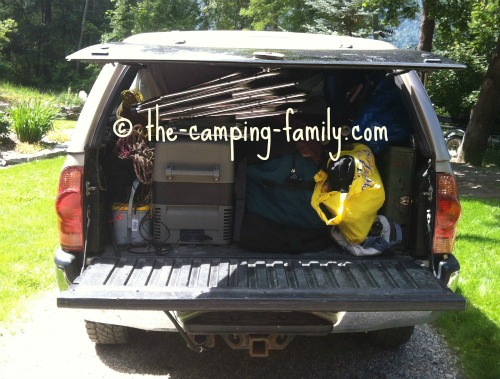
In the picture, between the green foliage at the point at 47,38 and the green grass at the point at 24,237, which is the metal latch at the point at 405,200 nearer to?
the green grass at the point at 24,237

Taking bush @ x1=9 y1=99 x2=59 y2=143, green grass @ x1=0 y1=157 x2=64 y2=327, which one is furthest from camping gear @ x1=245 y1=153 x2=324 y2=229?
bush @ x1=9 y1=99 x2=59 y2=143

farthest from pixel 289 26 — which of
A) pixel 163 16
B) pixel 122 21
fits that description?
pixel 122 21

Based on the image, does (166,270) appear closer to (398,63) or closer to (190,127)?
(190,127)

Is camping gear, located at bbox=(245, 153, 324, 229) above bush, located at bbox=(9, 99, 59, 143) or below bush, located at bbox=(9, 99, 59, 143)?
above

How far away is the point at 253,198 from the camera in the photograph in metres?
3.62

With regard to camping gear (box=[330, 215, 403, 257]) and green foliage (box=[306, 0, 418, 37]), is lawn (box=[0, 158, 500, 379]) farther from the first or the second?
green foliage (box=[306, 0, 418, 37])

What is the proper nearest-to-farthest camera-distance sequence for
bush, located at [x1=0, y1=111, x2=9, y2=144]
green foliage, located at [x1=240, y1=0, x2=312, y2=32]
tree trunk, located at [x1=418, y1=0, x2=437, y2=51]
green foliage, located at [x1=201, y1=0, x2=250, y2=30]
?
bush, located at [x1=0, y1=111, x2=9, y2=144] → tree trunk, located at [x1=418, y1=0, x2=437, y2=51] → green foliage, located at [x1=240, y1=0, x2=312, y2=32] → green foliage, located at [x1=201, y1=0, x2=250, y2=30]

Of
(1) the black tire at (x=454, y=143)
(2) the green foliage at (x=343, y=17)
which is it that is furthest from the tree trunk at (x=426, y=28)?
(1) the black tire at (x=454, y=143)

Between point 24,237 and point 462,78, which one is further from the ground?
point 462,78

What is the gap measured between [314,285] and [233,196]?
97 centimetres

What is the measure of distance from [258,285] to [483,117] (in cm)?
1176

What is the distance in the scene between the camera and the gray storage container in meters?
3.41

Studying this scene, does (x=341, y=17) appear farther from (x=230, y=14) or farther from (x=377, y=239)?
(x=230, y=14)

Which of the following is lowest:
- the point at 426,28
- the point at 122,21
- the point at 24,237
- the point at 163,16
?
the point at 24,237
